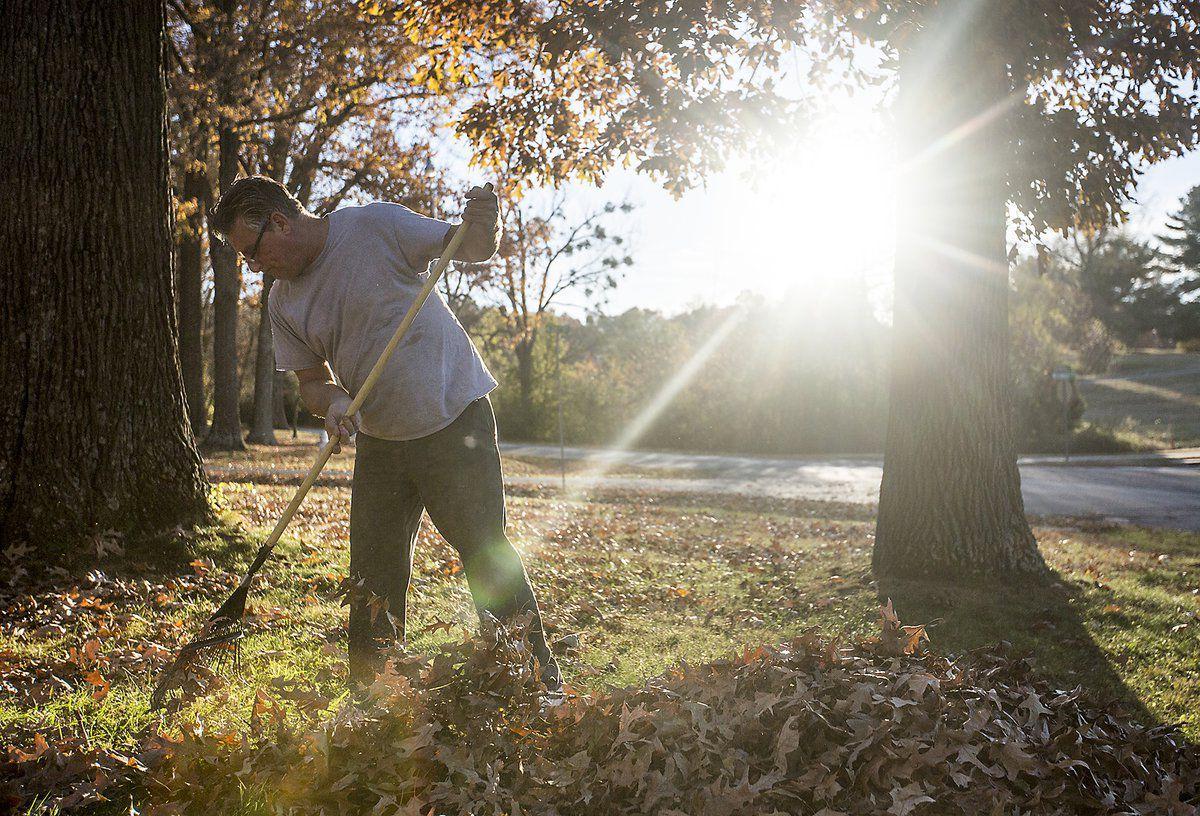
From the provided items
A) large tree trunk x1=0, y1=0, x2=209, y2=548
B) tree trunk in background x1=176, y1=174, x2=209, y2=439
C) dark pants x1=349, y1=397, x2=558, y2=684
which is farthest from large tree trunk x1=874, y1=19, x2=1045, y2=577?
tree trunk in background x1=176, y1=174, x2=209, y2=439

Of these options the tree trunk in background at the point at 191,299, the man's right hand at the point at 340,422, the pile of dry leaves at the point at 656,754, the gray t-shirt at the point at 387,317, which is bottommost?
the pile of dry leaves at the point at 656,754

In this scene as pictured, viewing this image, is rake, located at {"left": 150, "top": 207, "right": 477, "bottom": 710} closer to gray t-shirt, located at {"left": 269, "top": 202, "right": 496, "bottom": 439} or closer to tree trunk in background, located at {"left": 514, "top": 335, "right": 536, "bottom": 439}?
gray t-shirt, located at {"left": 269, "top": 202, "right": 496, "bottom": 439}

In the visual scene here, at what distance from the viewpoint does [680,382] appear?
89.5 ft

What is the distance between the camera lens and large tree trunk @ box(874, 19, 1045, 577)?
575 cm

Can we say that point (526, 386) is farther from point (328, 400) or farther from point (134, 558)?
point (328, 400)

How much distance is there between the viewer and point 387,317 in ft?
10.0

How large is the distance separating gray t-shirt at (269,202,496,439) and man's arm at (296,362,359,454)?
0.08 m

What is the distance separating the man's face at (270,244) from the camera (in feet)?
9.66

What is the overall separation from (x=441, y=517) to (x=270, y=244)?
1177 mm

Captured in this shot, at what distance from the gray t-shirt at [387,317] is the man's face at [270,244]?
9cm

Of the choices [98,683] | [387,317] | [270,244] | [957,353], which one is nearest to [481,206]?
[387,317]

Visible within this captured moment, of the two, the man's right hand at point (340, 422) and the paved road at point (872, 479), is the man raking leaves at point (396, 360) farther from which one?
the paved road at point (872, 479)

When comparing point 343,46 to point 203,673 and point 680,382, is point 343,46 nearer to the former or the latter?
point 203,673

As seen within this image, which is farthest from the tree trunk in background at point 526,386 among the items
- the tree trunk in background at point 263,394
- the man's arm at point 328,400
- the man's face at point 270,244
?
the man's face at point 270,244
